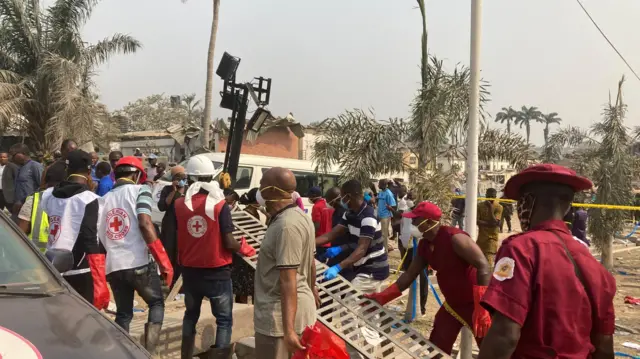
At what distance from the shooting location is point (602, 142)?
36.3ft

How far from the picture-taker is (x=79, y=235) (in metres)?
4.02

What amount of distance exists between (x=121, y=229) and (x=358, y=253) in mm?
A: 2071

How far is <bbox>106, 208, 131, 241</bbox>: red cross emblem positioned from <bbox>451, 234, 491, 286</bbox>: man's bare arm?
251 cm

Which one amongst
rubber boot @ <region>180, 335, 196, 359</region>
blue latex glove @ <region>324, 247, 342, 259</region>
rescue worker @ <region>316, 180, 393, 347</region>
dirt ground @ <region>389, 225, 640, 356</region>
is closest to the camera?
rubber boot @ <region>180, 335, 196, 359</region>

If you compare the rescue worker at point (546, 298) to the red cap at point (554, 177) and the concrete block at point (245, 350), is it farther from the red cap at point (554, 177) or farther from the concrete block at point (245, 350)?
the concrete block at point (245, 350)

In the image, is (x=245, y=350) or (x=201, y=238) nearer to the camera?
(x=201, y=238)

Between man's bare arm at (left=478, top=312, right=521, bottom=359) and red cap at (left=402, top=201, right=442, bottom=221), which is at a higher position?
red cap at (left=402, top=201, right=442, bottom=221)

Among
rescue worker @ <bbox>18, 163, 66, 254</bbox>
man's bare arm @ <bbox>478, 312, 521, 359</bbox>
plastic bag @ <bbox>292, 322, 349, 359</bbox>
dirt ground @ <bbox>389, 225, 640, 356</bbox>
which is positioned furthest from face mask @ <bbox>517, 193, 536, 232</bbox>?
dirt ground @ <bbox>389, 225, 640, 356</bbox>

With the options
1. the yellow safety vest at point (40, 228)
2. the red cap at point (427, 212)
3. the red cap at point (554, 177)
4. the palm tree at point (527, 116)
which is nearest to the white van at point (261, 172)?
the red cap at point (427, 212)

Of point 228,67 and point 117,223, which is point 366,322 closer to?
point 117,223

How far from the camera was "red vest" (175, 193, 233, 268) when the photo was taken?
13.7 ft

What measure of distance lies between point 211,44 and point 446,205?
12544 mm

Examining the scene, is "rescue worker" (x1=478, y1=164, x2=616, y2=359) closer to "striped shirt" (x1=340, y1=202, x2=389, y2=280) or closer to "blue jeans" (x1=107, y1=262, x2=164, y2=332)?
"blue jeans" (x1=107, y1=262, x2=164, y2=332)

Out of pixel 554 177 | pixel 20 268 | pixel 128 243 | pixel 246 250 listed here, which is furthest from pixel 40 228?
pixel 554 177
